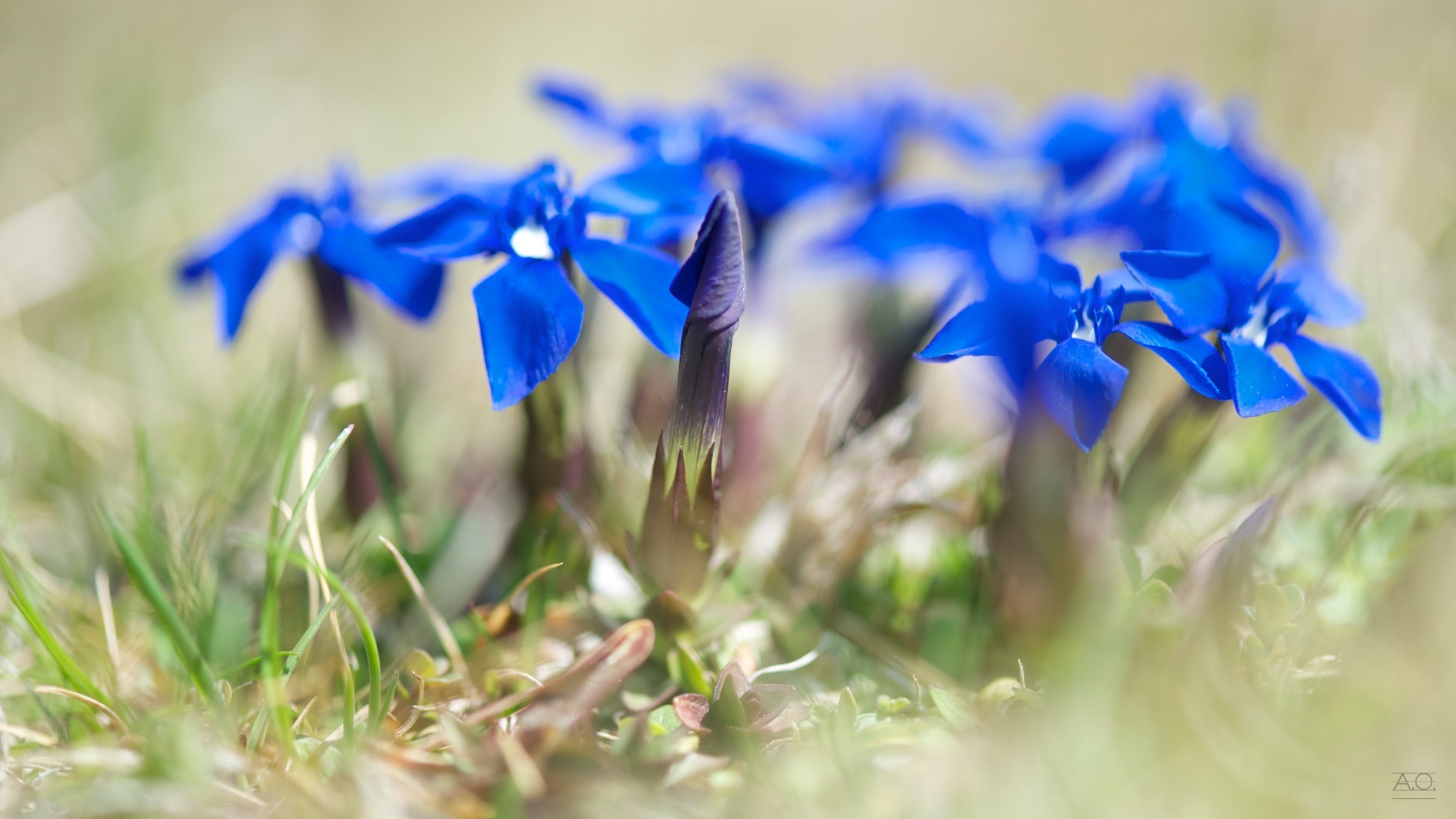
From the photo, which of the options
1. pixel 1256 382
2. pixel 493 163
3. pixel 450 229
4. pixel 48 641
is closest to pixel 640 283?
pixel 450 229

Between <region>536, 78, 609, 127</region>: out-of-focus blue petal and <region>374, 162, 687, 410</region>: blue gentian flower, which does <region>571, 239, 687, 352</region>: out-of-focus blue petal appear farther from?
<region>536, 78, 609, 127</region>: out-of-focus blue petal

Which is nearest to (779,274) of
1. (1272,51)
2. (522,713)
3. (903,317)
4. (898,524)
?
(903,317)

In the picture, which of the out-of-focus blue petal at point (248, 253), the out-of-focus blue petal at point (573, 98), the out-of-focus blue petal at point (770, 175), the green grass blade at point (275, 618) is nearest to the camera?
the green grass blade at point (275, 618)

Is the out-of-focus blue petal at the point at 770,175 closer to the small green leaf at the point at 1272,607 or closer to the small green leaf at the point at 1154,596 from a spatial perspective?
the small green leaf at the point at 1154,596

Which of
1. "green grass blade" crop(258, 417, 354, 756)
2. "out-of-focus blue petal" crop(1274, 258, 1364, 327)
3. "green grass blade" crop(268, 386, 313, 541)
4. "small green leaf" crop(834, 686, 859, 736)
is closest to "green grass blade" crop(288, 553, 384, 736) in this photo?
"green grass blade" crop(258, 417, 354, 756)

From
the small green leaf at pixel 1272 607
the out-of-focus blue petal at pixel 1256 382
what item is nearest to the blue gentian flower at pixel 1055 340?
the out-of-focus blue petal at pixel 1256 382

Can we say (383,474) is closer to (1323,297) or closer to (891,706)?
(891,706)

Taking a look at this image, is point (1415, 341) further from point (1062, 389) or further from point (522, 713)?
point (522, 713)
